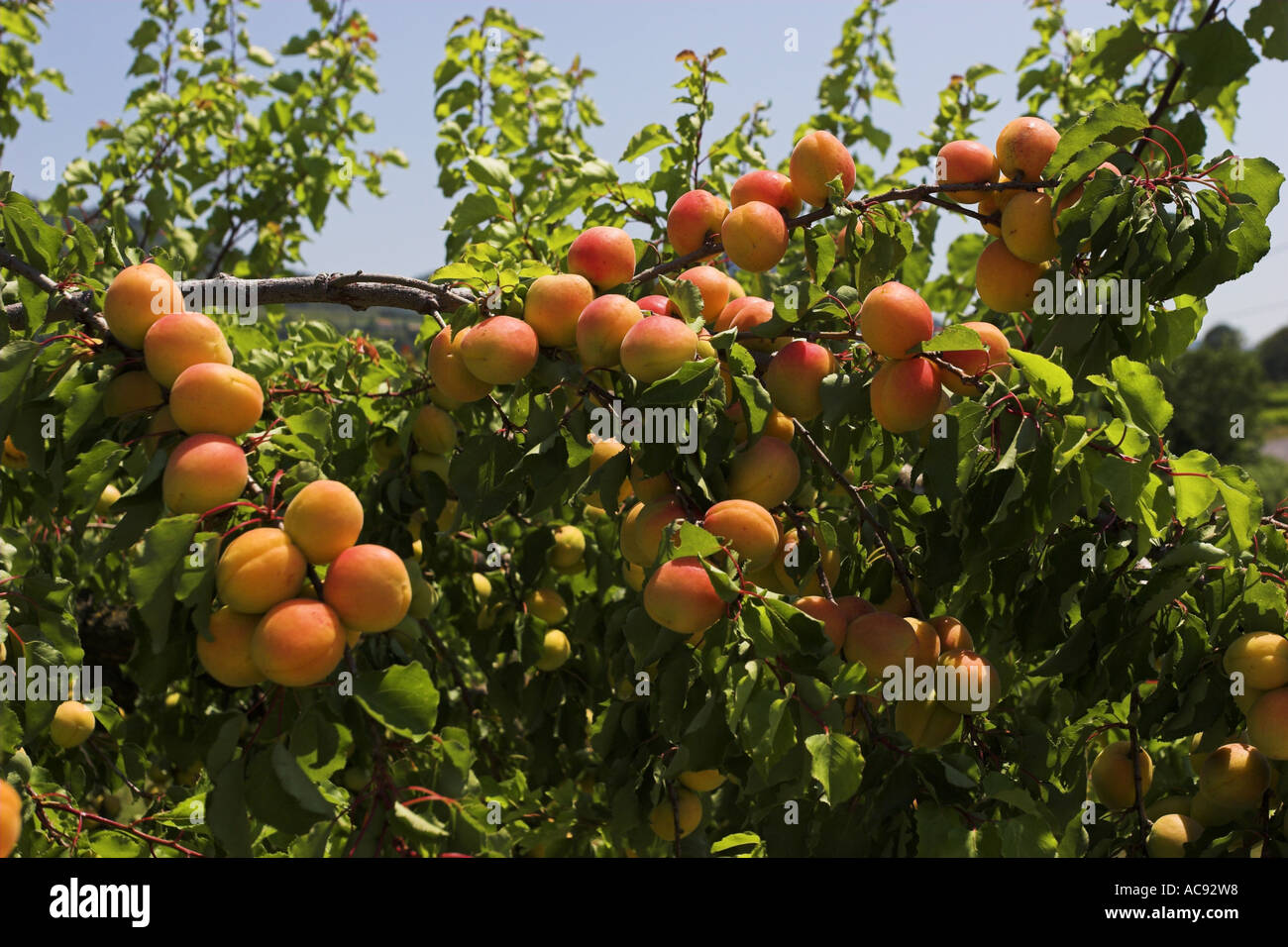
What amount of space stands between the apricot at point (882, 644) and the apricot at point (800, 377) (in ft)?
0.95

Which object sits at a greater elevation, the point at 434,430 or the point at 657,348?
the point at 434,430

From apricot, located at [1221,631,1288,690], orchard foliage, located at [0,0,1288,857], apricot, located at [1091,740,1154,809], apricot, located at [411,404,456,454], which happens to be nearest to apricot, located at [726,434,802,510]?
orchard foliage, located at [0,0,1288,857]

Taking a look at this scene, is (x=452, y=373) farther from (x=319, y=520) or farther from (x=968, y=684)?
(x=968, y=684)

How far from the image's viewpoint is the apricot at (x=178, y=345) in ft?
3.98

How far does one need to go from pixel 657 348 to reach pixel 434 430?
80 cm

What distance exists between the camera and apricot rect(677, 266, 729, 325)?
1455 millimetres

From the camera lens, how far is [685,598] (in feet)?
3.61

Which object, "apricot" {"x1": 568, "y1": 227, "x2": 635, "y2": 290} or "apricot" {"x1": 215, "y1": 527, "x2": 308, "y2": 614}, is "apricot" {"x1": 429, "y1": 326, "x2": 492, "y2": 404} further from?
"apricot" {"x1": 215, "y1": 527, "x2": 308, "y2": 614}

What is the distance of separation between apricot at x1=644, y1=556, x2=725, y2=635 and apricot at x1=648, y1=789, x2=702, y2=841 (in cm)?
65

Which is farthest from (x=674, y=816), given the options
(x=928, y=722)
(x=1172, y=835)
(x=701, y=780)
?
(x=1172, y=835)

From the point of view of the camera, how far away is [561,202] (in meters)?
2.11
